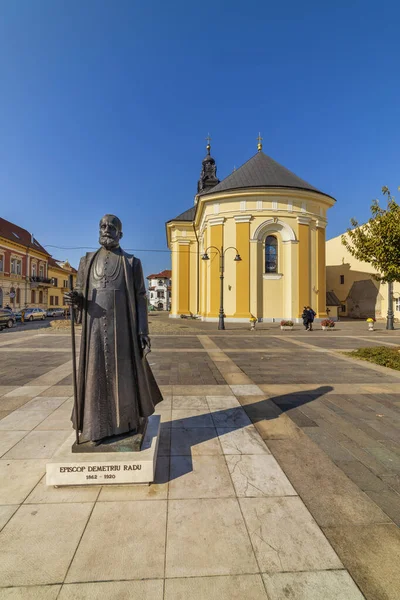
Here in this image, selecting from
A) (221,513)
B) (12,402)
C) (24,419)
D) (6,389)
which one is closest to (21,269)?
(6,389)

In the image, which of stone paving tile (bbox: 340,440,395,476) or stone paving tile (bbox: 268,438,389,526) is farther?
stone paving tile (bbox: 340,440,395,476)

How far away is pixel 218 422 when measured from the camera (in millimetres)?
4223

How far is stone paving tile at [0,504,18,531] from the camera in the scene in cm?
223

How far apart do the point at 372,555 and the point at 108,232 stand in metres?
3.23

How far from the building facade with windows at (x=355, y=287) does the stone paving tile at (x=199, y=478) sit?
34.7 meters

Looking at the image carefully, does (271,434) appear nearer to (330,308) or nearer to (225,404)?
(225,404)

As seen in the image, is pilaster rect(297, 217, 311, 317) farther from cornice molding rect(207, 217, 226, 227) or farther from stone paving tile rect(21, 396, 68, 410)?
stone paving tile rect(21, 396, 68, 410)

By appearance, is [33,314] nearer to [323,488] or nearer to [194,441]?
[194,441]

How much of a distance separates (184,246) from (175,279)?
4.37 metres

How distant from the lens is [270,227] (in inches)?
1066

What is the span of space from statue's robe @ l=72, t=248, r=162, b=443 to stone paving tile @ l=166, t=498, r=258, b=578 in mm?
881

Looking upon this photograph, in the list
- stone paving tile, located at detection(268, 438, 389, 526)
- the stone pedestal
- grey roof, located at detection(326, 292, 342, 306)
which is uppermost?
grey roof, located at detection(326, 292, 342, 306)

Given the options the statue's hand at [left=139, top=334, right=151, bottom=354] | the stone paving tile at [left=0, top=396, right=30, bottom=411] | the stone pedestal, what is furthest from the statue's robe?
the stone paving tile at [left=0, top=396, right=30, bottom=411]

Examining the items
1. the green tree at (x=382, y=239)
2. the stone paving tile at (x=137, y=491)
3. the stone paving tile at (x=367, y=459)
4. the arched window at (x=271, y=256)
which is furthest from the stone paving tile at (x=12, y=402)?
the arched window at (x=271, y=256)
